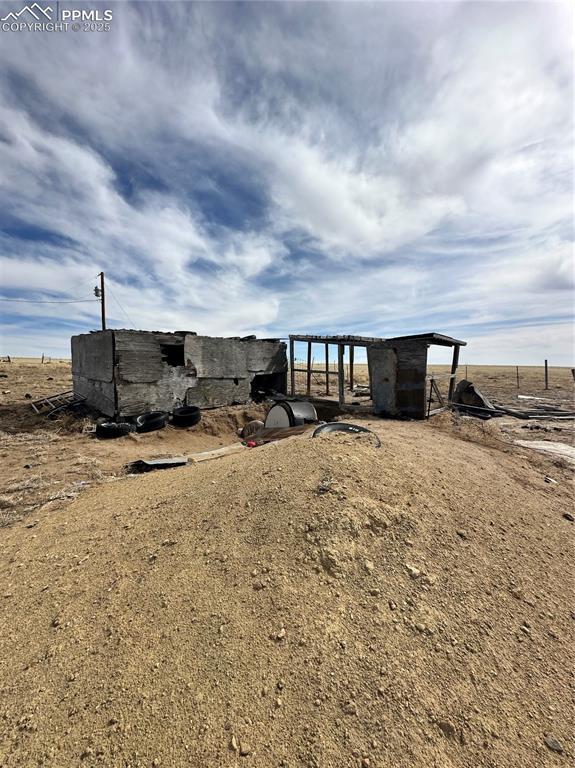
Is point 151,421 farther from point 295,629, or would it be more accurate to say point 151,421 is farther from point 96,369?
point 295,629

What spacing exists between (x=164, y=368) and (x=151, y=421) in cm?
193

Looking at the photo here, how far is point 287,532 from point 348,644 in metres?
0.99

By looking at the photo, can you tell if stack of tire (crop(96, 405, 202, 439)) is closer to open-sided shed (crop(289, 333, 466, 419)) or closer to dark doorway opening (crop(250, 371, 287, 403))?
dark doorway opening (crop(250, 371, 287, 403))

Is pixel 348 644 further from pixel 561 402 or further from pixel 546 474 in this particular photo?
pixel 561 402

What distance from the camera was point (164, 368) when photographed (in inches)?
424

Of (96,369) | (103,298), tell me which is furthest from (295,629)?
(103,298)

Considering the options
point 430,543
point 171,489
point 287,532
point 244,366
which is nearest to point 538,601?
point 430,543

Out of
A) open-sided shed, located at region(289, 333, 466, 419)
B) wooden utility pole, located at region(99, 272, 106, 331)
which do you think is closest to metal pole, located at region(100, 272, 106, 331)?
wooden utility pole, located at region(99, 272, 106, 331)

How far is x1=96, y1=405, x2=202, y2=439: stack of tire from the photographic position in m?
9.10

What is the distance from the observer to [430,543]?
2951mm

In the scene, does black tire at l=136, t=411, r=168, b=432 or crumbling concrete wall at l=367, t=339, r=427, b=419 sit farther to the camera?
crumbling concrete wall at l=367, t=339, r=427, b=419

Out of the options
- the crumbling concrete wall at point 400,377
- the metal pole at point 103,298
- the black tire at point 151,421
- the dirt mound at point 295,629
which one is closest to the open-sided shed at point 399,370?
the crumbling concrete wall at point 400,377

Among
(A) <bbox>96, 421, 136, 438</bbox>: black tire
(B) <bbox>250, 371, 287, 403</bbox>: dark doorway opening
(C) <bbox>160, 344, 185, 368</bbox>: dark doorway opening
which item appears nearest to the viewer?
(A) <bbox>96, 421, 136, 438</bbox>: black tire

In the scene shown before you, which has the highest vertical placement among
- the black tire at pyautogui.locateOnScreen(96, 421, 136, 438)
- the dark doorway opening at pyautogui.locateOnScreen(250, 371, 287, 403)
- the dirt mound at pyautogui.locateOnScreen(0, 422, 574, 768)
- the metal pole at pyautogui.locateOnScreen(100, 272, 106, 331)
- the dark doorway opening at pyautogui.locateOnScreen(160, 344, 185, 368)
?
the metal pole at pyautogui.locateOnScreen(100, 272, 106, 331)
